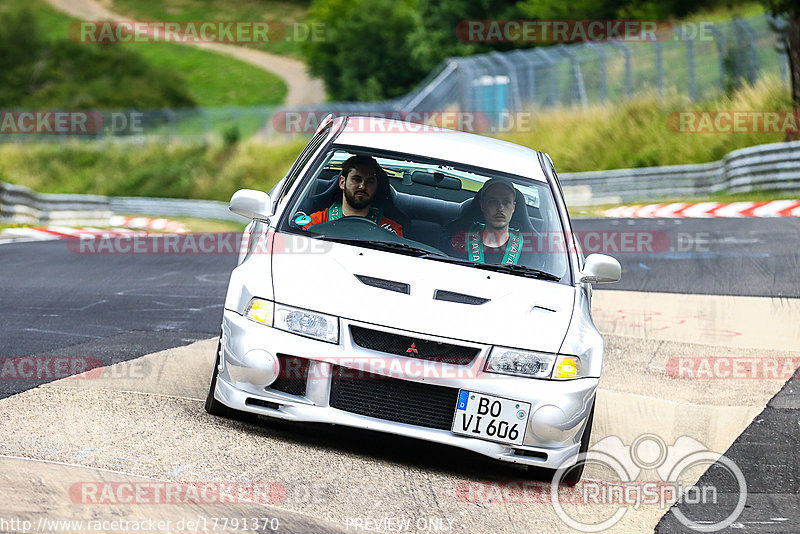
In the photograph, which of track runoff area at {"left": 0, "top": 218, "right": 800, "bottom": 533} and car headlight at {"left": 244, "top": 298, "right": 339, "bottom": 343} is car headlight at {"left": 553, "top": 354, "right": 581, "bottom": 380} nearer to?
track runoff area at {"left": 0, "top": 218, "right": 800, "bottom": 533}

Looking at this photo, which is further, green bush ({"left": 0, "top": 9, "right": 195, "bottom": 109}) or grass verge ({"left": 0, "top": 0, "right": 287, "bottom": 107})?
grass verge ({"left": 0, "top": 0, "right": 287, "bottom": 107})

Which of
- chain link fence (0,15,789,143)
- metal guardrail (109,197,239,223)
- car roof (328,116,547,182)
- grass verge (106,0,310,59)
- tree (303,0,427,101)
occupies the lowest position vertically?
metal guardrail (109,197,239,223)

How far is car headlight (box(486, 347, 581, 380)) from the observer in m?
5.65

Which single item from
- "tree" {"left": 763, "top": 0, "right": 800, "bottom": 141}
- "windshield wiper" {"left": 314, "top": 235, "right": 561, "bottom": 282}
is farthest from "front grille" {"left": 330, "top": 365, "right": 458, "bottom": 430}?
"tree" {"left": 763, "top": 0, "right": 800, "bottom": 141}

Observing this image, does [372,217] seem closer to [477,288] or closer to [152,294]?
[477,288]

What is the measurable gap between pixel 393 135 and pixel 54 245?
9934mm

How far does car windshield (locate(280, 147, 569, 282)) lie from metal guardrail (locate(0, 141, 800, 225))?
15781 mm

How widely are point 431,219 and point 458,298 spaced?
159 centimetres

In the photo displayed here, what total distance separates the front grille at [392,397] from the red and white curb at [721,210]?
14698 millimetres

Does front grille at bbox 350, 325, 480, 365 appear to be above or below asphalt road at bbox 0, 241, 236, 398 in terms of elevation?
above

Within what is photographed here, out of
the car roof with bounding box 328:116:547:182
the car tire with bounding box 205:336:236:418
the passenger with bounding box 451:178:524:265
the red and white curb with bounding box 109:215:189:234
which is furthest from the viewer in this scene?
the red and white curb with bounding box 109:215:189:234

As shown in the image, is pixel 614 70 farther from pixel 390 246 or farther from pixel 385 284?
pixel 385 284

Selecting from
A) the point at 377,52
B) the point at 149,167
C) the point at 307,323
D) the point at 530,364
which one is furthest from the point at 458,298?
the point at 377,52

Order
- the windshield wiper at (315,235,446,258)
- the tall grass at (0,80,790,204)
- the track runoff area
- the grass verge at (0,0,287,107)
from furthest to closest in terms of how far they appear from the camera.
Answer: the grass verge at (0,0,287,107), the tall grass at (0,80,790,204), the windshield wiper at (315,235,446,258), the track runoff area
